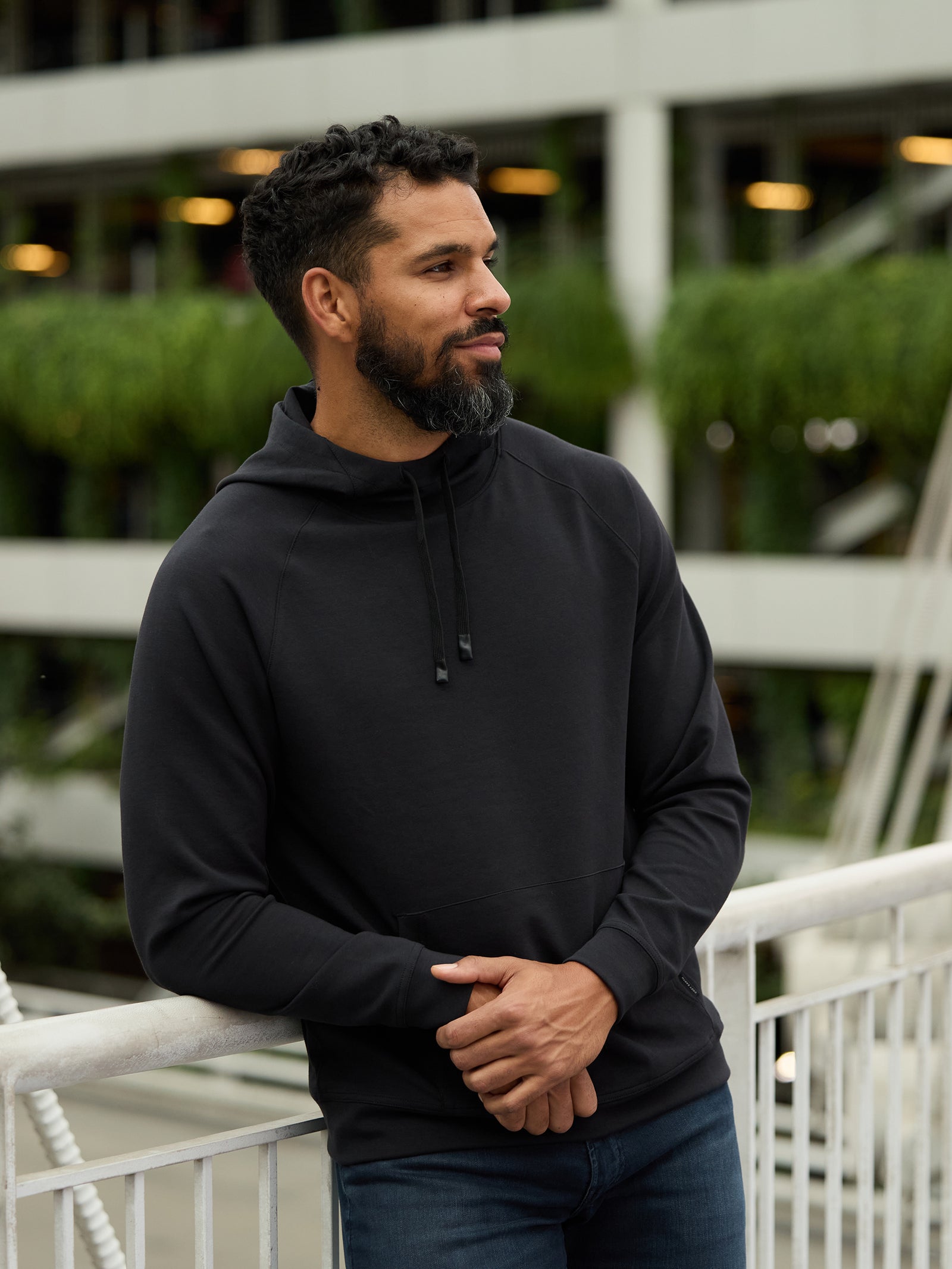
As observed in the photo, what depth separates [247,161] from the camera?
1648cm

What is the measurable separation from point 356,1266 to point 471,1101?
0.57ft

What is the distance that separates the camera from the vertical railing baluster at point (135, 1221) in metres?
1.44

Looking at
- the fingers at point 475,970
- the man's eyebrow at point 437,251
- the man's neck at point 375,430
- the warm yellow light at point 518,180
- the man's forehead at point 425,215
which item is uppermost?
the warm yellow light at point 518,180

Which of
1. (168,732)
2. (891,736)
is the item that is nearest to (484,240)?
(168,732)

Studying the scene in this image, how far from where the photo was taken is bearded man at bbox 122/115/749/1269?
1405 millimetres

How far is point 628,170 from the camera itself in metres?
13.7

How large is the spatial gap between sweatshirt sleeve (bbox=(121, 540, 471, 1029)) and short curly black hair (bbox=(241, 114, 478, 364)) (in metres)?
0.31

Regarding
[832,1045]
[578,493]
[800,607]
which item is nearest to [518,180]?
[800,607]

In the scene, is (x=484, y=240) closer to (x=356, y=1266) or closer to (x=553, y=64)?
(x=356, y=1266)

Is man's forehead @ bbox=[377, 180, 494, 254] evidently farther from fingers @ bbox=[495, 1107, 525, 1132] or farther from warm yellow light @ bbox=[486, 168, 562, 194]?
warm yellow light @ bbox=[486, 168, 562, 194]

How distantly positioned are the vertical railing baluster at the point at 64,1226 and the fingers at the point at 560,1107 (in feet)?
1.35

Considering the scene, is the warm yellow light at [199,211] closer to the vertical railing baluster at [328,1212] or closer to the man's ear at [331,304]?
the man's ear at [331,304]

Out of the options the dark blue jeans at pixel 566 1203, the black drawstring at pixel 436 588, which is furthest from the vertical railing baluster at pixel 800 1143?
the black drawstring at pixel 436 588

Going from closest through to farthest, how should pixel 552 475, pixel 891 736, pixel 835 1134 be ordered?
pixel 552 475 → pixel 835 1134 → pixel 891 736
